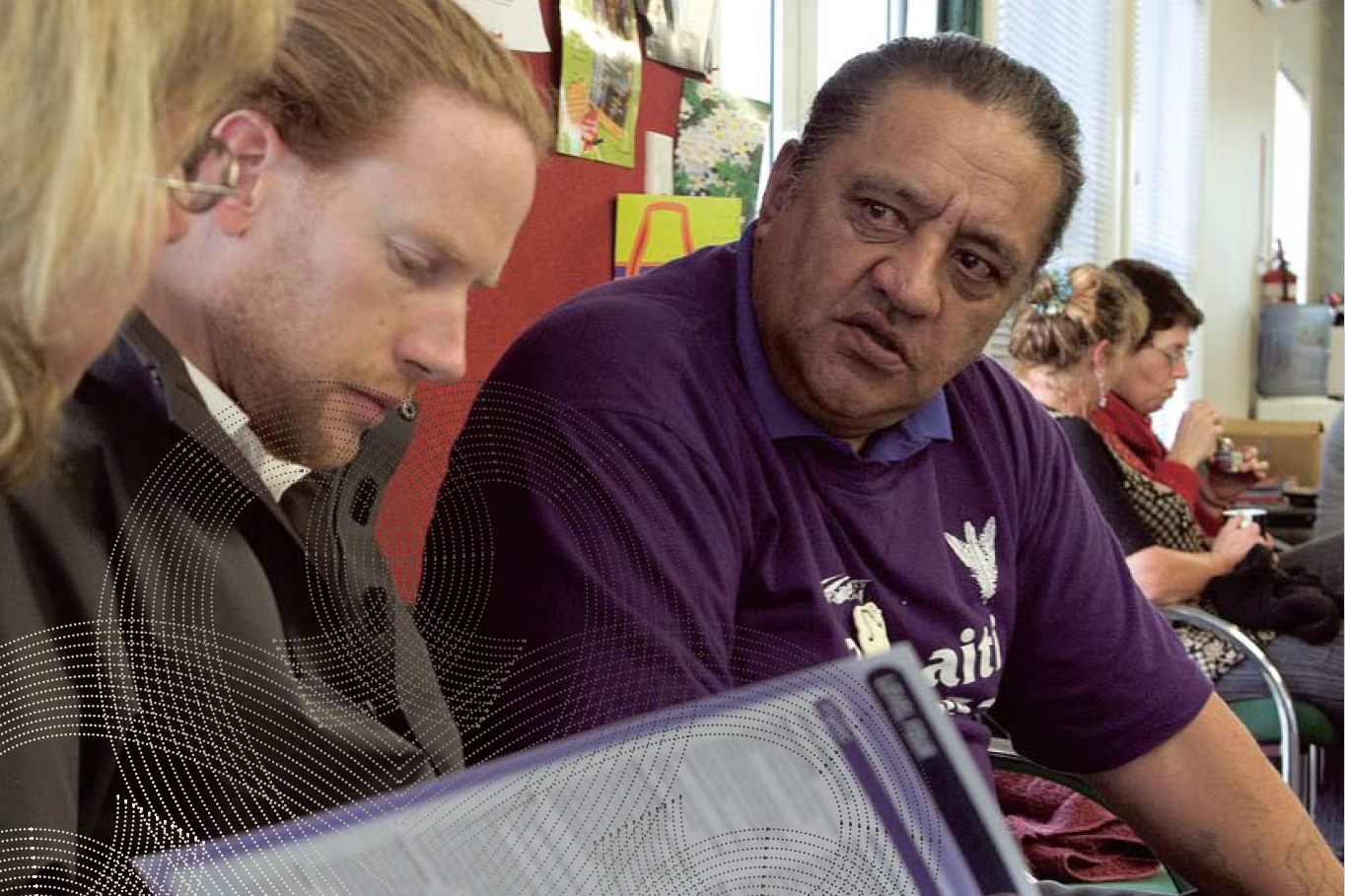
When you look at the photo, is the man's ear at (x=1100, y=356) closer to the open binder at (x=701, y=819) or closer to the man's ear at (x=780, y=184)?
the man's ear at (x=780, y=184)

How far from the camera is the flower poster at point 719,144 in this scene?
5.99 feet

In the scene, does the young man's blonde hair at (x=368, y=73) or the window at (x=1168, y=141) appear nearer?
the young man's blonde hair at (x=368, y=73)

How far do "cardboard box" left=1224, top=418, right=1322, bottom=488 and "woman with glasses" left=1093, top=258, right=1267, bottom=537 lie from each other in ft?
6.00

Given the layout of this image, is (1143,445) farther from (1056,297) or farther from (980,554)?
(980,554)

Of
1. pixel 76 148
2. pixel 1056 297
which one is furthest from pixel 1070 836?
pixel 1056 297

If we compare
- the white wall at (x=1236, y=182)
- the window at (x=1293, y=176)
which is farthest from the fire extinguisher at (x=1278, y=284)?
the window at (x=1293, y=176)

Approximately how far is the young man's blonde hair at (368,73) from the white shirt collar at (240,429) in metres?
0.09

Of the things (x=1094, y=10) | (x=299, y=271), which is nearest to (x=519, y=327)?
(x=299, y=271)

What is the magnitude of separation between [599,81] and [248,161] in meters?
1.12

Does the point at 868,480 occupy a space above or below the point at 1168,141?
below

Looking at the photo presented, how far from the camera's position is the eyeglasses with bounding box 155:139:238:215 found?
44 cm

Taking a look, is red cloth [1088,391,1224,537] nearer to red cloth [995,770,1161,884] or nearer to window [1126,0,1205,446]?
red cloth [995,770,1161,884]
